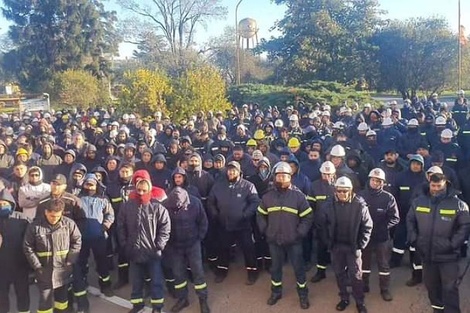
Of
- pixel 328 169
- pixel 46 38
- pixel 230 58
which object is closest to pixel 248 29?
pixel 230 58

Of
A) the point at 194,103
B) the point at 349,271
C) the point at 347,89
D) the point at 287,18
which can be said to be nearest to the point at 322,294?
the point at 349,271

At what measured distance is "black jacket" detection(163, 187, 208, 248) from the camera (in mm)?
6695

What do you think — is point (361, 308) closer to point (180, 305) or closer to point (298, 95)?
point (180, 305)

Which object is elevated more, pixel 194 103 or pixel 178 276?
pixel 194 103

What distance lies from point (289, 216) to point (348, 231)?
0.78m

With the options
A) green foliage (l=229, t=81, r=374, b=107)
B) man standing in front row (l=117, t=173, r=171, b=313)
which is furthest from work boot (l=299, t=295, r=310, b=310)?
green foliage (l=229, t=81, r=374, b=107)

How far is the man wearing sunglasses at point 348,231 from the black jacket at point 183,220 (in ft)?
5.51

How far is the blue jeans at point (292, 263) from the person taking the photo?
6.69 metres

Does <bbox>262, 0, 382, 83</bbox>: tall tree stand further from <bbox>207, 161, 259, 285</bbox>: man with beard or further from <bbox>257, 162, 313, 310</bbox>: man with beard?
<bbox>257, 162, 313, 310</bbox>: man with beard

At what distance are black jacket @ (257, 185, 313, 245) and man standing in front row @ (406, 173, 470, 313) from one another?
1372 millimetres

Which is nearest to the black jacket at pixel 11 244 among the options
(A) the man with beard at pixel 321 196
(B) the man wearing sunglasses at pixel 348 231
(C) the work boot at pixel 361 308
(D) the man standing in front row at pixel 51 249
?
(D) the man standing in front row at pixel 51 249

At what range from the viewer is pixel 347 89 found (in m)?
28.9

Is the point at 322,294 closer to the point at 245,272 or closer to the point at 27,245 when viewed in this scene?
the point at 245,272

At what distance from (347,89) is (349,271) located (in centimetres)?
2366
